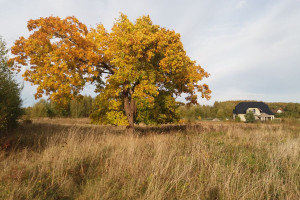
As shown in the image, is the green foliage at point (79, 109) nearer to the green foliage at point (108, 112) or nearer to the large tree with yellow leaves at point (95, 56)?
the green foliage at point (108, 112)

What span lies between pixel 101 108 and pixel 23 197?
1033cm

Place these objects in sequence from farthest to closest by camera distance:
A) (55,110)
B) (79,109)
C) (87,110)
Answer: (87,110) < (79,109) < (55,110)

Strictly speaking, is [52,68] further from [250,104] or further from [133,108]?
[250,104]

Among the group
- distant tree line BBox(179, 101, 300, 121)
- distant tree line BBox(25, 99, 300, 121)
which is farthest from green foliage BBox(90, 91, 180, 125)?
distant tree line BBox(179, 101, 300, 121)

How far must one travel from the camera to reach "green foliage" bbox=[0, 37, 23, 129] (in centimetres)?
747

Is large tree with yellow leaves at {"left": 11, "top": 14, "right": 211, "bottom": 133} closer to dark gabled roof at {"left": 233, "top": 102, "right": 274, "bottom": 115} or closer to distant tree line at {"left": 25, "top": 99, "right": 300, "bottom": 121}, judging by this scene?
distant tree line at {"left": 25, "top": 99, "right": 300, "bottom": 121}

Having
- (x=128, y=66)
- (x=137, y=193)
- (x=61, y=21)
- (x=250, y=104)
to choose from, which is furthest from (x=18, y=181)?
(x=250, y=104)

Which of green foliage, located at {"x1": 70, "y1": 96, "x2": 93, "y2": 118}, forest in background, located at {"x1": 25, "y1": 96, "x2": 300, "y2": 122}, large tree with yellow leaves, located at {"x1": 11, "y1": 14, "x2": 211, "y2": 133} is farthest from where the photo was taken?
green foliage, located at {"x1": 70, "y1": 96, "x2": 93, "y2": 118}

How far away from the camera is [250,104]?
210 ft

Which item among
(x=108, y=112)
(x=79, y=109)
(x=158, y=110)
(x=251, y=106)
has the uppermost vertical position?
(x=251, y=106)

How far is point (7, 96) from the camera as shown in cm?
796

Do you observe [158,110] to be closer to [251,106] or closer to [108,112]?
[108,112]

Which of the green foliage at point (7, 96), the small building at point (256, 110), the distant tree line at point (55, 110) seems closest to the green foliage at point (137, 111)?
the green foliage at point (7, 96)

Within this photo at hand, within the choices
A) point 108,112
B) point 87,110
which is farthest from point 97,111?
point 87,110
